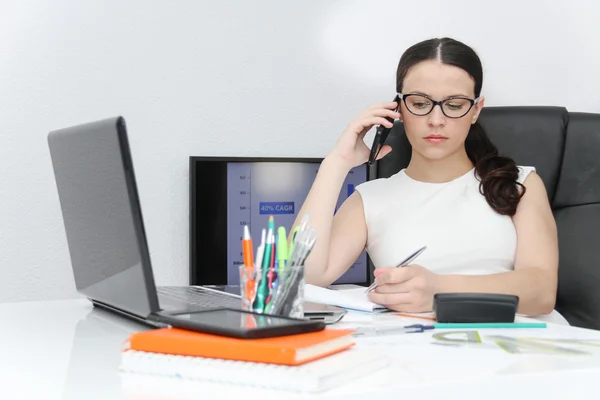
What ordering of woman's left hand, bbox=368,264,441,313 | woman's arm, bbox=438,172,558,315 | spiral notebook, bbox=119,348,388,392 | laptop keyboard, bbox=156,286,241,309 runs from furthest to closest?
woman's arm, bbox=438,172,558,315, woman's left hand, bbox=368,264,441,313, laptop keyboard, bbox=156,286,241,309, spiral notebook, bbox=119,348,388,392

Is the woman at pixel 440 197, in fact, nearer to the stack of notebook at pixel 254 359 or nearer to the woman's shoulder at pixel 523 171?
the woman's shoulder at pixel 523 171

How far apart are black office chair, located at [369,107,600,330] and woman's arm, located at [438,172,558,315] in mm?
85

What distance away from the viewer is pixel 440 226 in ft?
5.71

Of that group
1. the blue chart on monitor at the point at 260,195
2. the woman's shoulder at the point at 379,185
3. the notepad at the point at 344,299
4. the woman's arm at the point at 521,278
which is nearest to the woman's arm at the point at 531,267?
the woman's arm at the point at 521,278

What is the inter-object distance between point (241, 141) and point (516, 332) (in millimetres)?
1642

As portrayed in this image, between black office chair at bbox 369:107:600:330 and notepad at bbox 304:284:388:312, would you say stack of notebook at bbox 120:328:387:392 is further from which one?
black office chair at bbox 369:107:600:330

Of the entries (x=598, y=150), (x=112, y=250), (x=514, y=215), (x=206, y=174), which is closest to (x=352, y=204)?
(x=514, y=215)

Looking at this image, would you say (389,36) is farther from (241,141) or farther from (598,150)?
(598,150)

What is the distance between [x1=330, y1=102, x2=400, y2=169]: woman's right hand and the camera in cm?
174

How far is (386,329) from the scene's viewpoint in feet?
3.40

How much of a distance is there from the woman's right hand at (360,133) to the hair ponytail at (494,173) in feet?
0.68

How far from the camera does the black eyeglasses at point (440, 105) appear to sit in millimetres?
1646

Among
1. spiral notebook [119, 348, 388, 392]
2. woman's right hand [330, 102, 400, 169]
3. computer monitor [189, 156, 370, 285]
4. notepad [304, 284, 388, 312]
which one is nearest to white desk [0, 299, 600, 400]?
spiral notebook [119, 348, 388, 392]

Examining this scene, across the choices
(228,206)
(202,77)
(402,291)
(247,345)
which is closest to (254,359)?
(247,345)
